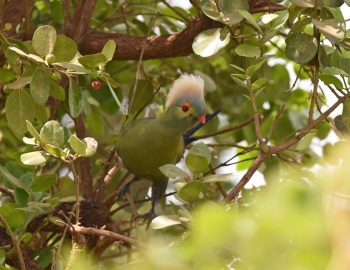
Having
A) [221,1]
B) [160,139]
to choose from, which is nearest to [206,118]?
[160,139]

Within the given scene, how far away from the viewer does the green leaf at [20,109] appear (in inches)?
55.1

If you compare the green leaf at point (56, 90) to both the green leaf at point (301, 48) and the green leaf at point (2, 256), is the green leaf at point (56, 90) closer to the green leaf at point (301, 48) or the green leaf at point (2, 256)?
the green leaf at point (2, 256)

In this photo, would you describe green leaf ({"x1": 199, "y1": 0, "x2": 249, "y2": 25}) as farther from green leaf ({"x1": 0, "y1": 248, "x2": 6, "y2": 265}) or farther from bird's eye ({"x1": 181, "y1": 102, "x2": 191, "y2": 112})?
green leaf ({"x1": 0, "y1": 248, "x2": 6, "y2": 265})

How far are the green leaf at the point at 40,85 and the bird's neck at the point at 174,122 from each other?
24.3 inches

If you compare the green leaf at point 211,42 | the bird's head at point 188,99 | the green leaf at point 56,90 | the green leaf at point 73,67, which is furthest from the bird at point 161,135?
the green leaf at point 73,67

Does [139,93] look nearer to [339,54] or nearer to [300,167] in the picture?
[300,167]

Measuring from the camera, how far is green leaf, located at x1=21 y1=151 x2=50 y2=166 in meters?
1.31

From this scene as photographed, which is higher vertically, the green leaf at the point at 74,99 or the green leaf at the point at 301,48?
the green leaf at the point at 301,48

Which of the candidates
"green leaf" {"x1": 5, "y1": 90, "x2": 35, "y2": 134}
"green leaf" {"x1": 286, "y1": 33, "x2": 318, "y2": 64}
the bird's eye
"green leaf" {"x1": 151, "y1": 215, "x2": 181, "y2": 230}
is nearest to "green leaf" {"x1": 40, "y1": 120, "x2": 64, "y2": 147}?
"green leaf" {"x1": 5, "y1": 90, "x2": 35, "y2": 134}

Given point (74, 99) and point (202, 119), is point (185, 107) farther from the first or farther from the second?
point (74, 99)

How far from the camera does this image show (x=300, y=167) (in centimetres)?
190

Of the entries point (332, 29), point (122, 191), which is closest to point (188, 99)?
point (122, 191)

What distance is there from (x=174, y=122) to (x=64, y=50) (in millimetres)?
636

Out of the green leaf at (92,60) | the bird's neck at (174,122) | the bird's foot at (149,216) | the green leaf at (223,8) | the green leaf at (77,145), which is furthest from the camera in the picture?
the bird's neck at (174,122)
